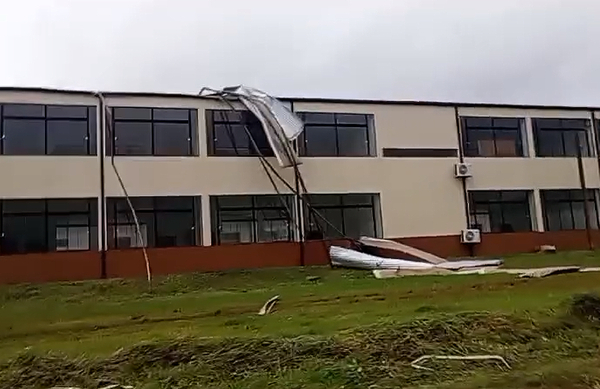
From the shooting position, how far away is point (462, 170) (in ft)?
94.1

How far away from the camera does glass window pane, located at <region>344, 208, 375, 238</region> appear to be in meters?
27.7

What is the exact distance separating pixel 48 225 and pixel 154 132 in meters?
4.97

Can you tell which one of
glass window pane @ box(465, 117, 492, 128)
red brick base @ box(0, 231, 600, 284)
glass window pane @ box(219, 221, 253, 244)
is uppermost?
glass window pane @ box(465, 117, 492, 128)

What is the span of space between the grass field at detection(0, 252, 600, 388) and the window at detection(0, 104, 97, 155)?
8150 mm

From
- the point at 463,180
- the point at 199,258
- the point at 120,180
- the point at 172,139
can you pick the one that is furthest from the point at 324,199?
the point at 120,180

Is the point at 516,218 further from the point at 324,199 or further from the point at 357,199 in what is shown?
the point at 324,199

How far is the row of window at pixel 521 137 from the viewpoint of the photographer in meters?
30.0

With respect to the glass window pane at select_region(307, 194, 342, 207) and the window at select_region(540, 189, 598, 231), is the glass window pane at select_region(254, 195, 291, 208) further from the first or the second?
the window at select_region(540, 189, 598, 231)

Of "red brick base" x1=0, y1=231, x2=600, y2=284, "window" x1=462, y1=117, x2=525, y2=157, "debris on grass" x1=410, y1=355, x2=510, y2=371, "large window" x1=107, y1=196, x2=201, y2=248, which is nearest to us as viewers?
"debris on grass" x1=410, y1=355, x2=510, y2=371

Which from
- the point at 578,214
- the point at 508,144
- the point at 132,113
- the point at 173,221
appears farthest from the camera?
the point at 578,214

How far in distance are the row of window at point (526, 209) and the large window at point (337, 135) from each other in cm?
496

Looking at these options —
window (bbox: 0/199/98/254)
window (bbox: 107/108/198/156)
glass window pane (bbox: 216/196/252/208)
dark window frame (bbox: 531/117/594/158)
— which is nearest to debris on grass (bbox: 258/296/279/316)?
glass window pane (bbox: 216/196/252/208)

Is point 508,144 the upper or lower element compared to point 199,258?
upper

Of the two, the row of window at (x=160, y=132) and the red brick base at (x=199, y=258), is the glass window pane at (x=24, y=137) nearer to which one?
the row of window at (x=160, y=132)
